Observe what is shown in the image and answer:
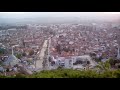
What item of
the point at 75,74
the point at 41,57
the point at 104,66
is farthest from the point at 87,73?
the point at 41,57

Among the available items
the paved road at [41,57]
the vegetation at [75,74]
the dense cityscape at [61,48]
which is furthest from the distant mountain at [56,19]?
the vegetation at [75,74]

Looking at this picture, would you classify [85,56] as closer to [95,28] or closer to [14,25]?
[95,28]

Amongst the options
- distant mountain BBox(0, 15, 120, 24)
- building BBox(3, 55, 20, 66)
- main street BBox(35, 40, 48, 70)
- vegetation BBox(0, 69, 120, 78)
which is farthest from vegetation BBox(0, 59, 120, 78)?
distant mountain BBox(0, 15, 120, 24)

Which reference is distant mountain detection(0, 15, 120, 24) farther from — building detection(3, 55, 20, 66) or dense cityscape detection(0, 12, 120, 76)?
building detection(3, 55, 20, 66)

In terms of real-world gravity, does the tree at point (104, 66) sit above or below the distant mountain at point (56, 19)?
below

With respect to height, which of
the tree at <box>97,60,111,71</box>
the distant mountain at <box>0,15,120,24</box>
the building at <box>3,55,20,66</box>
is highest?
the distant mountain at <box>0,15,120,24</box>

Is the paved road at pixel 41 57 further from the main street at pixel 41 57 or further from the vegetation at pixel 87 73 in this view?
the vegetation at pixel 87 73

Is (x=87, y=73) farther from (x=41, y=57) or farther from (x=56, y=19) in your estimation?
(x=56, y=19)
